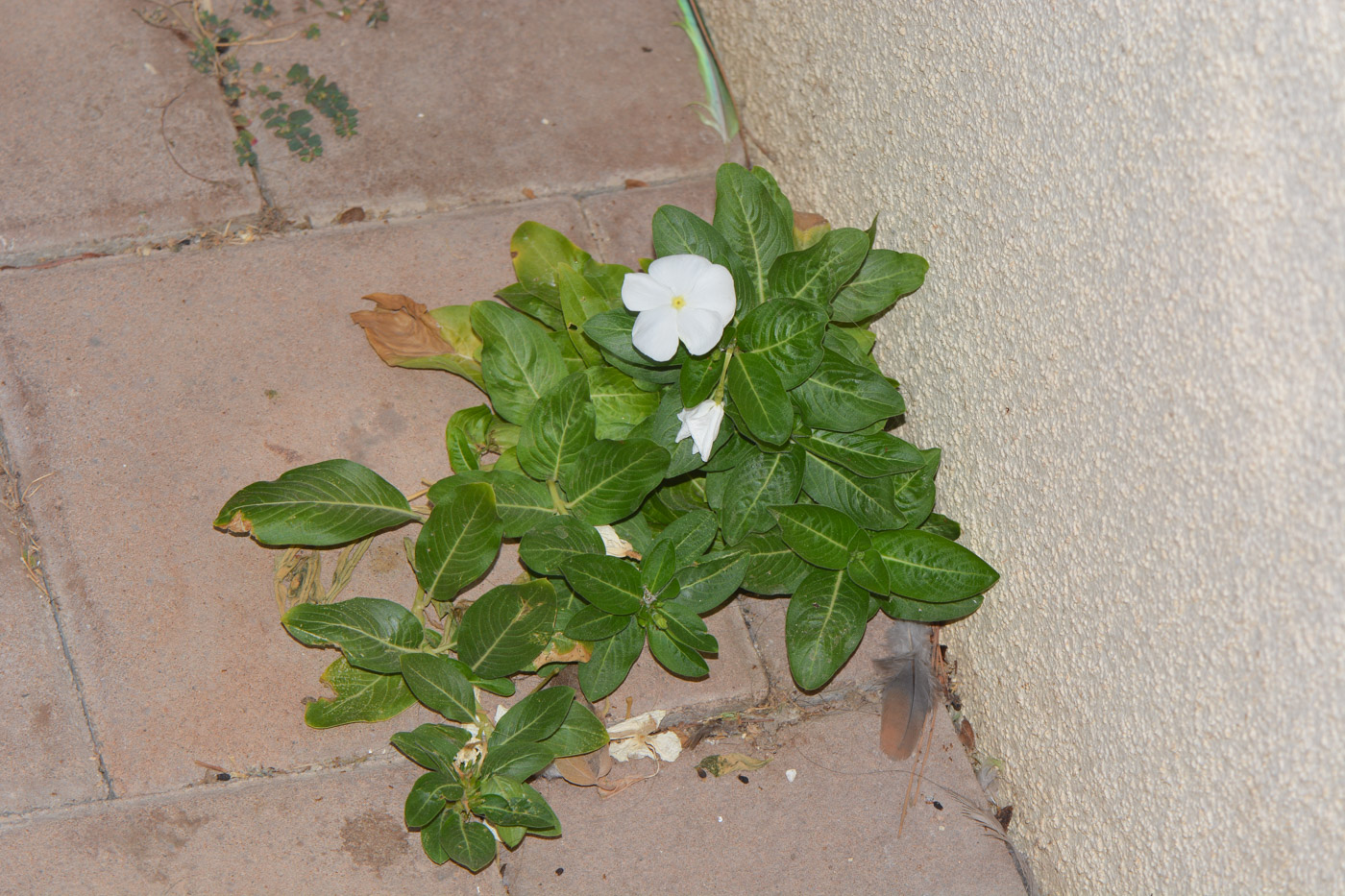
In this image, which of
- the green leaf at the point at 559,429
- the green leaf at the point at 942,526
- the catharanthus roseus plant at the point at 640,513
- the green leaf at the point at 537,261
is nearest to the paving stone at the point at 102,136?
the green leaf at the point at 537,261

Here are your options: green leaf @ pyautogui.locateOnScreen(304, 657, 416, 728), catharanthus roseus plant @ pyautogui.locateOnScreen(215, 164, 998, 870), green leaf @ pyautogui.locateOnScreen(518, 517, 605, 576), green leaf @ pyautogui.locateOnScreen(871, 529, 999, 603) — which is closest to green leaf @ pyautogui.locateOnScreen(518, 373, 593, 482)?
catharanthus roseus plant @ pyautogui.locateOnScreen(215, 164, 998, 870)

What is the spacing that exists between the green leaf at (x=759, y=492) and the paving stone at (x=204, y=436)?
0.51 metres

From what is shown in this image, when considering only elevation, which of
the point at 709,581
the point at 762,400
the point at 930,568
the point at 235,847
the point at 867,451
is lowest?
the point at 235,847

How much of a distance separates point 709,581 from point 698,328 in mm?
478

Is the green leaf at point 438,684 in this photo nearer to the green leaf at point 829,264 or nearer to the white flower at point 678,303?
the white flower at point 678,303

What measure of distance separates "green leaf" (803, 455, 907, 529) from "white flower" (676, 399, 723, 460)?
21 cm

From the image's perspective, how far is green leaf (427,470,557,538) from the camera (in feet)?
6.02

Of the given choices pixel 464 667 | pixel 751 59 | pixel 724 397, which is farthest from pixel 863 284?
pixel 464 667

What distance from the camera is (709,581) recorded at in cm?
180

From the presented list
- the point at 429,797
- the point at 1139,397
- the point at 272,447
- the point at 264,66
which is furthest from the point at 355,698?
the point at 264,66

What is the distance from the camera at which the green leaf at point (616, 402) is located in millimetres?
1915

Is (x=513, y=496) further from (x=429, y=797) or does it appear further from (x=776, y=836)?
(x=776, y=836)

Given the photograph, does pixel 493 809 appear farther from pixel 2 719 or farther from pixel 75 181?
pixel 75 181

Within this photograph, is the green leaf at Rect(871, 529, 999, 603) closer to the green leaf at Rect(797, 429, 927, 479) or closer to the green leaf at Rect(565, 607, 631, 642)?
the green leaf at Rect(797, 429, 927, 479)
